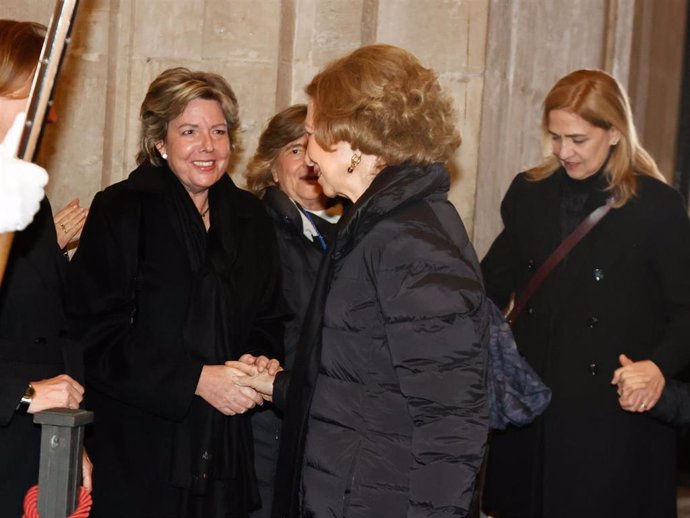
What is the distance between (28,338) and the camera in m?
3.19

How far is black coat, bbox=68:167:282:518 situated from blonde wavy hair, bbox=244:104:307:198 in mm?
593

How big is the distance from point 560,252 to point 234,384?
56.9 inches

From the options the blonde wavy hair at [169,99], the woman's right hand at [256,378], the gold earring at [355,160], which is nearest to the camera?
the gold earring at [355,160]

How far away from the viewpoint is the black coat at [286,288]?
4020 millimetres

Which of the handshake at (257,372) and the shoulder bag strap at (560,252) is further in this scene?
the shoulder bag strap at (560,252)

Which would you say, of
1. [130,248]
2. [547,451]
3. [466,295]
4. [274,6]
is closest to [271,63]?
[274,6]

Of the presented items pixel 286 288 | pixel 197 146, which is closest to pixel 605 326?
pixel 286 288

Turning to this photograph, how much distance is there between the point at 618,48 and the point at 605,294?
1709 mm

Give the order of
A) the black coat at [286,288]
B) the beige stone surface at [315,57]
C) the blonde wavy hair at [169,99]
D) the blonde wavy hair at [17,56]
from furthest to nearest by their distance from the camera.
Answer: the beige stone surface at [315,57], the black coat at [286,288], the blonde wavy hair at [169,99], the blonde wavy hair at [17,56]

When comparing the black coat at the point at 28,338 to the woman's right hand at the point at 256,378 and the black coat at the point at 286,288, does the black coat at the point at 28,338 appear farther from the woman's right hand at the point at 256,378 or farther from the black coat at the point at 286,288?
the black coat at the point at 286,288

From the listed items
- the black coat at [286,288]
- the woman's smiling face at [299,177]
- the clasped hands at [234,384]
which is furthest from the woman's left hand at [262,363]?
the woman's smiling face at [299,177]

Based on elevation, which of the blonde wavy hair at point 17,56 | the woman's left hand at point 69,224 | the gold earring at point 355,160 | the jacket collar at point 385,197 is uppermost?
the blonde wavy hair at point 17,56

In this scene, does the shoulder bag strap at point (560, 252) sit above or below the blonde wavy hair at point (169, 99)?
below

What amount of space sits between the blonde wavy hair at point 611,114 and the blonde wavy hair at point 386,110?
1.65 meters
